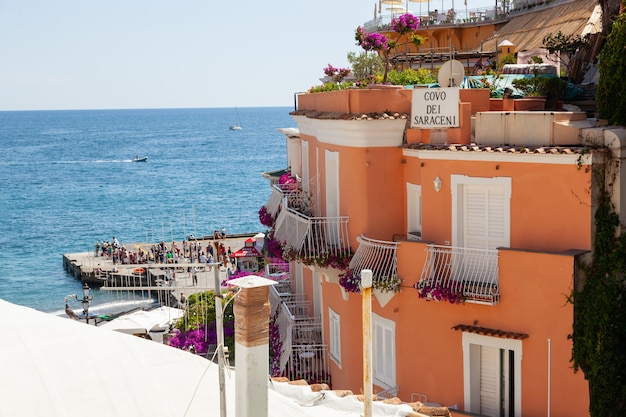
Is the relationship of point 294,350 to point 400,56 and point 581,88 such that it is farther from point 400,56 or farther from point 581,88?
point 400,56

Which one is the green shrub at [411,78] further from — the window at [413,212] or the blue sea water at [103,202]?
the blue sea water at [103,202]

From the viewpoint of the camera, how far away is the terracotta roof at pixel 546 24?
1173 inches

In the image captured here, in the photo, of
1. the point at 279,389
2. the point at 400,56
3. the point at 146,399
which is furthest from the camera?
the point at 400,56

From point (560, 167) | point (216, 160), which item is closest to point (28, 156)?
point (216, 160)

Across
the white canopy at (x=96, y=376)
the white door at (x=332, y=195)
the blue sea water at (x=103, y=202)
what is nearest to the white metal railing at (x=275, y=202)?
the white door at (x=332, y=195)

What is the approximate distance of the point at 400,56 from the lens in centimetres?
3025

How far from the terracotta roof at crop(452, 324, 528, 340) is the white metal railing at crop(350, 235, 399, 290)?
66.8 inches

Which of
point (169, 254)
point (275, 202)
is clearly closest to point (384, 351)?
point (275, 202)

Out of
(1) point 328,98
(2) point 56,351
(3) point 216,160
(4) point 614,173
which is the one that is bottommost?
(3) point 216,160

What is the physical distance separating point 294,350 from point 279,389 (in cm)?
897

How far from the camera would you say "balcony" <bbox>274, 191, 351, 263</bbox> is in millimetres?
20547

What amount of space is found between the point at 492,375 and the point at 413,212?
3.85 metres

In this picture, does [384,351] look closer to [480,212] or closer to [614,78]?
[480,212]

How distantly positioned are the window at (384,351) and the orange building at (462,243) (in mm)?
28
